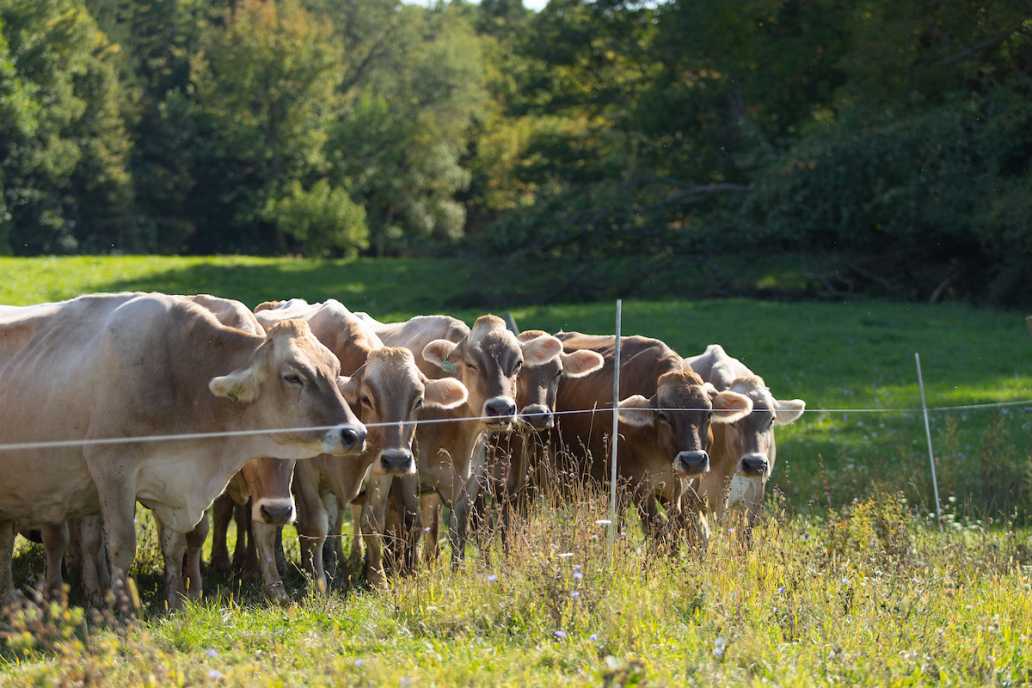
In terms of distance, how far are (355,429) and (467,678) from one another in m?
2.16

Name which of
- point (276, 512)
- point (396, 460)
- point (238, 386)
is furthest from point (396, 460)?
point (238, 386)

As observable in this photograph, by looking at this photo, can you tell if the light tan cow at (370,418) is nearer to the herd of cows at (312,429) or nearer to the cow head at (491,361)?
the herd of cows at (312,429)

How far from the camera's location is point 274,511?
29.7 ft

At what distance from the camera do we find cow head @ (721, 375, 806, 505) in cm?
1041

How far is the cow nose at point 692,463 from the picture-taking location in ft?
31.8

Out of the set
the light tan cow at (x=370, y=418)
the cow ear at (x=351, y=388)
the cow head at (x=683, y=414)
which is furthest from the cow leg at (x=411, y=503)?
the cow head at (x=683, y=414)

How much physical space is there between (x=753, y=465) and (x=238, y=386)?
4167mm

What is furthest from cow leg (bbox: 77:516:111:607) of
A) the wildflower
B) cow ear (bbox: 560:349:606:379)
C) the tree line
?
the tree line

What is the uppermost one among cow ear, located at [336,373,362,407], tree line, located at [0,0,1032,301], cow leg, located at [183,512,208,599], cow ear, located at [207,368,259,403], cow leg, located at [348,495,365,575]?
tree line, located at [0,0,1032,301]

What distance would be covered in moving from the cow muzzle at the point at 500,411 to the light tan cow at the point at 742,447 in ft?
5.87

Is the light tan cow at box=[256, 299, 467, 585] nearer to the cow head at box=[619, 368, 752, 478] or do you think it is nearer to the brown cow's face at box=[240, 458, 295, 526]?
the brown cow's face at box=[240, 458, 295, 526]

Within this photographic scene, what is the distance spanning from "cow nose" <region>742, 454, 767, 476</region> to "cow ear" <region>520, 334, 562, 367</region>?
1755 mm

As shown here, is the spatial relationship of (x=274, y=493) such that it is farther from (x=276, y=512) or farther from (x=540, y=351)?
(x=540, y=351)

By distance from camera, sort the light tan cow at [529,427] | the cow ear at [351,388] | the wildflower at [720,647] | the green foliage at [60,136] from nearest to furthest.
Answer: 1. the wildflower at [720,647]
2. the cow ear at [351,388]
3. the light tan cow at [529,427]
4. the green foliage at [60,136]
